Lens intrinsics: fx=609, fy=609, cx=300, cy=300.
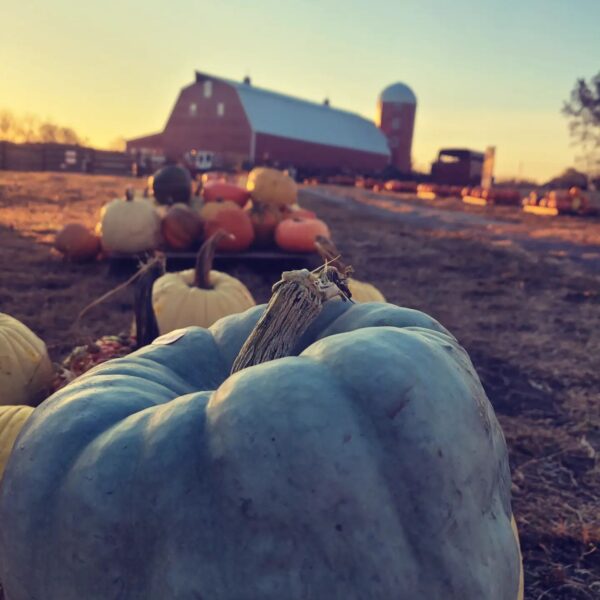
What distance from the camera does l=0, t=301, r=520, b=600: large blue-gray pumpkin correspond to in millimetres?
1204

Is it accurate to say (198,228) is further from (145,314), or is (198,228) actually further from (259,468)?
(259,468)

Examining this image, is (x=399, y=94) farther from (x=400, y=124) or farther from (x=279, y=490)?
(x=279, y=490)

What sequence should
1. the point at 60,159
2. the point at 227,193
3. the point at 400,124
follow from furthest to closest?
the point at 400,124, the point at 60,159, the point at 227,193

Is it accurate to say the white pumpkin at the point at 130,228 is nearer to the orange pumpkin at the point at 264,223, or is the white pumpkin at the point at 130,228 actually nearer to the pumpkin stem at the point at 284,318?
the orange pumpkin at the point at 264,223

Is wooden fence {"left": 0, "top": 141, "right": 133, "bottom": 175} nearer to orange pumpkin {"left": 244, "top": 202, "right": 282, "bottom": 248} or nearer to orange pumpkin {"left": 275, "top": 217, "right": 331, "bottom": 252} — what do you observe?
orange pumpkin {"left": 244, "top": 202, "right": 282, "bottom": 248}

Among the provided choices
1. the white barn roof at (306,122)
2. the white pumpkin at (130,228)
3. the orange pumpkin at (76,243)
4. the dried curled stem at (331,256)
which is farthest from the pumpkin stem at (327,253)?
the white barn roof at (306,122)

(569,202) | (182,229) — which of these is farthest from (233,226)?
(569,202)

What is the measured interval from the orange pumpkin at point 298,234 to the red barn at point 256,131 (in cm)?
3149

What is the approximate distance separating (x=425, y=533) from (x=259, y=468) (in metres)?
0.38

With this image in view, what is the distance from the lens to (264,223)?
319 inches

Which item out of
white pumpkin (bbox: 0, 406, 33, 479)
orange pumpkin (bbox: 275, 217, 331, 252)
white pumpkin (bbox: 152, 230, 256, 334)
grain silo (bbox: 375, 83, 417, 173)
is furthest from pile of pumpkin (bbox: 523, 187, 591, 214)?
grain silo (bbox: 375, 83, 417, 173)

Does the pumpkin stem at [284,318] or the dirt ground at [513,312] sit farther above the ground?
the pumpkin stem at [284,318]

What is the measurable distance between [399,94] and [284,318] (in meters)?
58.7

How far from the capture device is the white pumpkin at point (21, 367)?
9.56 ft
